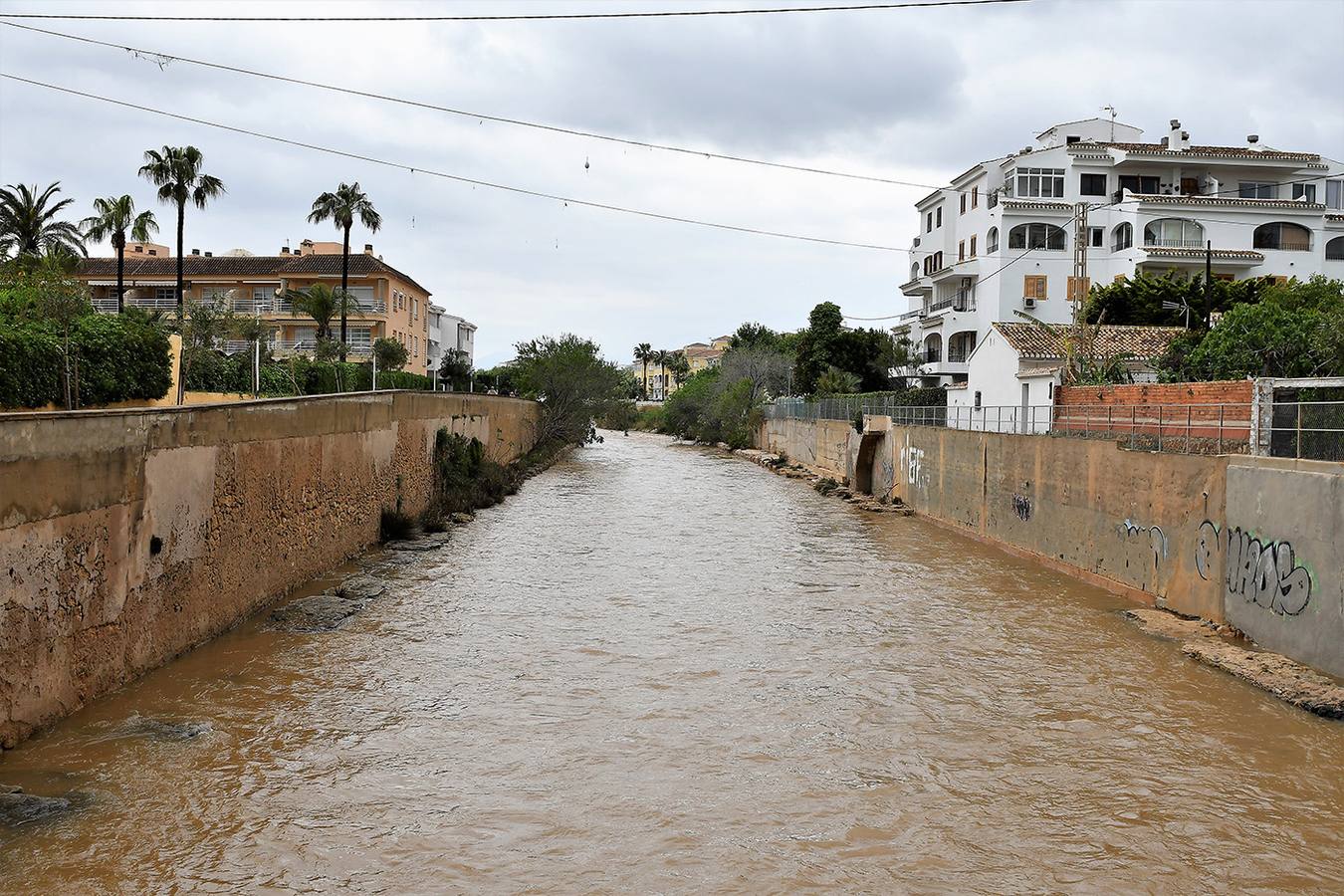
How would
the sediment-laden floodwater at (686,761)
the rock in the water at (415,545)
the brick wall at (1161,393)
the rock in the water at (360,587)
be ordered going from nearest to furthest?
the sediment-laden floodwater at (686,761), the rock in the water at (360,587), the brick wall at (1161,393), the rock in the water at (415,545)

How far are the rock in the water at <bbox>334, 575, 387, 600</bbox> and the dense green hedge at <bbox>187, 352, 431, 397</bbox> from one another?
32.1ft

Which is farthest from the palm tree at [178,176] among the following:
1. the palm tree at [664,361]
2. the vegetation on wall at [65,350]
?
the palm tree at [664,361]

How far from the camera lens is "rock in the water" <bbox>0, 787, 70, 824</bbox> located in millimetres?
8281

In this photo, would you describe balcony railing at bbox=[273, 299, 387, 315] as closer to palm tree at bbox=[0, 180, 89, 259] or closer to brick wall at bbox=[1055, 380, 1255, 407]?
palm tree at bbox=[0, 180, 89, 259]

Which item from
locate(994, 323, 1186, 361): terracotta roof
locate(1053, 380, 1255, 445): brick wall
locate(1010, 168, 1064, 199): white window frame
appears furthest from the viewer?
locate(1010, 168, 1064, 199): white window frame

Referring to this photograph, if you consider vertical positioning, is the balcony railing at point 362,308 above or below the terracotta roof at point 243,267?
below

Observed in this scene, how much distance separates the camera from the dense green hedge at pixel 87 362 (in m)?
18.1

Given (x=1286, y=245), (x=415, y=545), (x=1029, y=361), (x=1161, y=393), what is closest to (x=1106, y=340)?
(x=1029, y=361)

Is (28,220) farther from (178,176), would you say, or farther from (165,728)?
(165,728)

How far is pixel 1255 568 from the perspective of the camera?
14547 mm

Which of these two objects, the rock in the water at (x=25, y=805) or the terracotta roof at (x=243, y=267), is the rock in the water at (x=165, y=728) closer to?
the rock in the water at (x=25, y=805)

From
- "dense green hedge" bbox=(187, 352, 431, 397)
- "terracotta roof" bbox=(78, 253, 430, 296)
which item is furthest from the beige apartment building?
"dense green hedge" bbox=(187, 352, 431, 397)

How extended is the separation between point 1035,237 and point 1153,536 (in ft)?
131

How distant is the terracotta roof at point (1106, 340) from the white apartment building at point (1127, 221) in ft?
57.9
